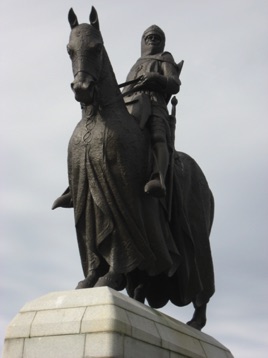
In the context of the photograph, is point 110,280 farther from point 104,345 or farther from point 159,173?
point 159,173

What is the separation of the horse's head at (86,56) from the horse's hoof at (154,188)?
1.23m

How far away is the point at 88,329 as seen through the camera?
272 inches

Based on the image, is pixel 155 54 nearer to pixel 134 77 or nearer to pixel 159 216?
pixel 134 77

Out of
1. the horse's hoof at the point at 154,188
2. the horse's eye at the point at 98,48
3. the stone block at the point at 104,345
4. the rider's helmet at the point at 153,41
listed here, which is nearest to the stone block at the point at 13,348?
the stone block at the point at 104,345

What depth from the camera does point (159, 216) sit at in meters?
8.83

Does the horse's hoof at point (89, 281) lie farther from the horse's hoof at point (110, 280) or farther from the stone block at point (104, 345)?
the stone block at point (104, 345)

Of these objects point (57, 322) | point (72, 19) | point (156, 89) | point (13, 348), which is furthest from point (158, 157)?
point (13, 348)

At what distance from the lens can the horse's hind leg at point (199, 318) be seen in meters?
9.93

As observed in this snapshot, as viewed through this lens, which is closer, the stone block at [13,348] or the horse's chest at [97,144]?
the stone block at [13,348]

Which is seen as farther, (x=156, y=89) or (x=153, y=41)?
(x=153, y=41)

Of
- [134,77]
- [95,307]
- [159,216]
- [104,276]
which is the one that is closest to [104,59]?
[134,77]

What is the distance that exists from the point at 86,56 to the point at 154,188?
5.75 ft

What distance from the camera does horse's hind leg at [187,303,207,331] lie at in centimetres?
993

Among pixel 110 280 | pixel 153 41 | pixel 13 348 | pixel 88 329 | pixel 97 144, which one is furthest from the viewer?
pixel 153 41
